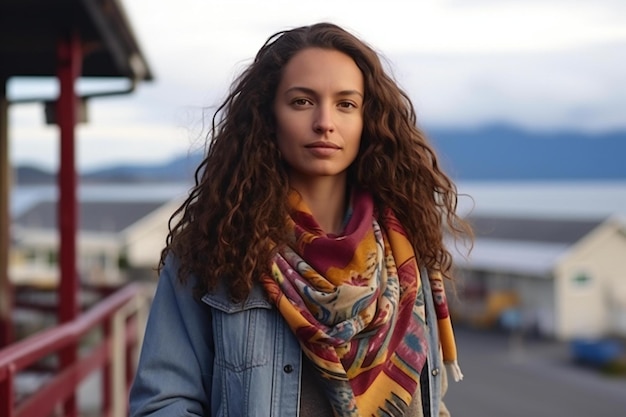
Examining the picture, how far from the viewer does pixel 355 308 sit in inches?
69.7

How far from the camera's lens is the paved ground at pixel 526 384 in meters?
34.0

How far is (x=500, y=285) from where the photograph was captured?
47.6m

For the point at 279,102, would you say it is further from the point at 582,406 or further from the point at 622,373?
the point at 622,373

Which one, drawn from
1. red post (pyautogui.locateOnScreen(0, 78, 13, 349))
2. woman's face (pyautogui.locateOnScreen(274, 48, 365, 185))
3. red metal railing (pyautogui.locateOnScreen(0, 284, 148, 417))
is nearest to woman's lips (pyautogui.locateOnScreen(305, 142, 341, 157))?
woman's face (pyautogui.locateOnScreen(274, 48, 365, 185))

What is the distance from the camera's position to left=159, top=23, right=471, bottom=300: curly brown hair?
1835mm

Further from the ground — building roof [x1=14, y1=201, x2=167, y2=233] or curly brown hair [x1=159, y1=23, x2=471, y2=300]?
curly brown hair [x1=159, y1=23, x2=471, y2=300]

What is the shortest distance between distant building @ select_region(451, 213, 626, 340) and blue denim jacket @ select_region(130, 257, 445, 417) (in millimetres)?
40882

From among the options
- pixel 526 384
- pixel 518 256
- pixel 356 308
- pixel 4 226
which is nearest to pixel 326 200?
pixel 356 308

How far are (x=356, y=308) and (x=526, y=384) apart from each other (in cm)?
3816

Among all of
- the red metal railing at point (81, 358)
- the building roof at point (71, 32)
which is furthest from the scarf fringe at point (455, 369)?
the building roof at point (71, 32)

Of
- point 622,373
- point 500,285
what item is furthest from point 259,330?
point 500,285

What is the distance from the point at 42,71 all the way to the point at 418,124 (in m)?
6.12

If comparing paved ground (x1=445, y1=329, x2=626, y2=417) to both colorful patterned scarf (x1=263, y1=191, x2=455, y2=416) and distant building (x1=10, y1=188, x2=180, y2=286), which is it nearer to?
distant building (x1=10, y1=188, x2=180, y2=286)

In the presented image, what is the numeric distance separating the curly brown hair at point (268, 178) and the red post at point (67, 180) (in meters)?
3.72
